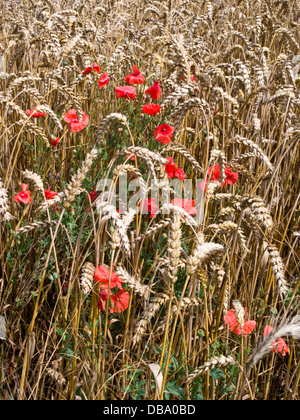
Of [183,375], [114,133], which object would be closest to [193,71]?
[114,133]

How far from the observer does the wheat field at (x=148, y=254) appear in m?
0.94

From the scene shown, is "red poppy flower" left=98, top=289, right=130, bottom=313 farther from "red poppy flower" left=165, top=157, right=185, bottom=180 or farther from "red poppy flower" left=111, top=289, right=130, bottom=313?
"red poppy flower" left=165, top=157, right=185, bottom=180

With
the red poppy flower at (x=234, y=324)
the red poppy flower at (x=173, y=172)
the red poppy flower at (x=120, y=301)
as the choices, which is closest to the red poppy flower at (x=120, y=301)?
the red poppy flower at (x=120, y=301)

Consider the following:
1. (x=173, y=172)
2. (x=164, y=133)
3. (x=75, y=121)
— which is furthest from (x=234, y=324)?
(x=75, y=121)

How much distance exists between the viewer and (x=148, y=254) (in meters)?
1.38

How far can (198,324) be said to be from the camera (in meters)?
1.15

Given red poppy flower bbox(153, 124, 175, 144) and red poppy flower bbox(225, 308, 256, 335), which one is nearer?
red poppy flower bbox(225, 308, 256, 335)

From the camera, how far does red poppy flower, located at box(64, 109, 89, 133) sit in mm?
1537

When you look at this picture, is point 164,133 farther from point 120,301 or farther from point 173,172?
point 120,301

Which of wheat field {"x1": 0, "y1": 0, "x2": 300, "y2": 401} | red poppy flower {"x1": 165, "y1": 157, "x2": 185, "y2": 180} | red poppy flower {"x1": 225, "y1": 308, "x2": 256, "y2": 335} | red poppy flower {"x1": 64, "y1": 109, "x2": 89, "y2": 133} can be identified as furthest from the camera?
red poppy flower {"x1": 64, "y1": 109, "x2": 89, "y2": 133}

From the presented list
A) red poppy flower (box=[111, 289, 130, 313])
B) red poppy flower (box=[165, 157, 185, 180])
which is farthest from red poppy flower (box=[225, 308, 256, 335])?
red poppy flower (box=[165, 157, 185, 180])

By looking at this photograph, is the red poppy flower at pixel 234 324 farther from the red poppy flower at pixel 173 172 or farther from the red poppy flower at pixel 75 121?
the red poppy flower at pixel 75 121

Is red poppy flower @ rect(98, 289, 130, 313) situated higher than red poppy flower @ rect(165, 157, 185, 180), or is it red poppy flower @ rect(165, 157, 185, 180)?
red poppy flower @ rect(165, 157, 185, 180)
